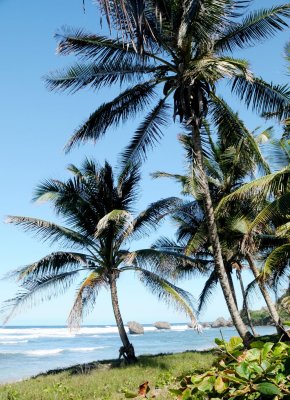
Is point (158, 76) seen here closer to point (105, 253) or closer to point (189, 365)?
point (105, 253)

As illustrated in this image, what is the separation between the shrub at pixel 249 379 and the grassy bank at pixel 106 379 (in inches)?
295

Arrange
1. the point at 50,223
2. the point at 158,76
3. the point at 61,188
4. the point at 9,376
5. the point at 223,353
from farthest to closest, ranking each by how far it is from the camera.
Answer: the point at 9,376 → the point at 61,188 → the point at 50,223 → the point at 158,76 → the point at 223,353

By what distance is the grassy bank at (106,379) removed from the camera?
401 inches

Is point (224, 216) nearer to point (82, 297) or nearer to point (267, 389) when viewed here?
point (82, 297)

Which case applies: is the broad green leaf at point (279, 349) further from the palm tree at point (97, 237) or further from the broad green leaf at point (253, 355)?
the palm tree at point (97, 237)

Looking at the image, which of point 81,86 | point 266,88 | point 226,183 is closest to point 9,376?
point 226,183

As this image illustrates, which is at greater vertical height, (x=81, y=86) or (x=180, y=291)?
(x=81, y=86)

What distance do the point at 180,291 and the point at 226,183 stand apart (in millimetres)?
6867

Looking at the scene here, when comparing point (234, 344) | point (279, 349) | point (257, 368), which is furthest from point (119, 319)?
point (257, 368)

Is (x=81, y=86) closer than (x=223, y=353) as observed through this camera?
No

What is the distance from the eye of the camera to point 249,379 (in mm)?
1598

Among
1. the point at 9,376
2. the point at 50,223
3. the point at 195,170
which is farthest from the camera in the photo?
the point at 9,376

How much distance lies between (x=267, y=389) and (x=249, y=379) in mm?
101

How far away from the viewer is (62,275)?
15516mm
